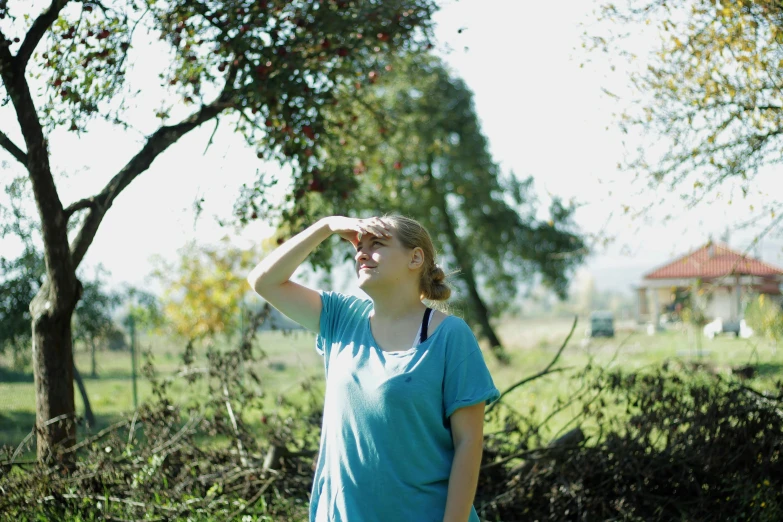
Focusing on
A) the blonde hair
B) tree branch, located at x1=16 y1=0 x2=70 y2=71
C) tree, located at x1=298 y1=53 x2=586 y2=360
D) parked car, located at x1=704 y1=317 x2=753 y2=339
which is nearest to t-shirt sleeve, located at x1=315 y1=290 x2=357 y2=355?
the blonde hair

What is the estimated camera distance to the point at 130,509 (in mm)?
4730

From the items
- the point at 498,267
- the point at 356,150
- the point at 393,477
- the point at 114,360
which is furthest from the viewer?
the point at 498,267

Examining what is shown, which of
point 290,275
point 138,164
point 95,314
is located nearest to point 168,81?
point 138,164

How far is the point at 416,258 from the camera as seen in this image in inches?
115

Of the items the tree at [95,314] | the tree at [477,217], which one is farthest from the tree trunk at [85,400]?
the tree at [477,217]

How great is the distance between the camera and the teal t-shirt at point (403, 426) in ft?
8.43

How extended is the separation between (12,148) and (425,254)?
3419 mm

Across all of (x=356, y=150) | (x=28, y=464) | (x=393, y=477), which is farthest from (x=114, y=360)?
(x=393, y=477)

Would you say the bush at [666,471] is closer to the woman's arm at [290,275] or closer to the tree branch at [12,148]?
the woman's arm at [290,275]

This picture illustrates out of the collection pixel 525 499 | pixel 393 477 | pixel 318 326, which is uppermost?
pixel 318 326

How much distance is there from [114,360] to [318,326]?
10292mm

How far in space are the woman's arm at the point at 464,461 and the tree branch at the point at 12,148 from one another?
383 centimetres

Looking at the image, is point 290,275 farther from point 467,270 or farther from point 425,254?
point 467,270

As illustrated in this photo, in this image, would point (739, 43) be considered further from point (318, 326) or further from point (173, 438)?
point (173, 438)
